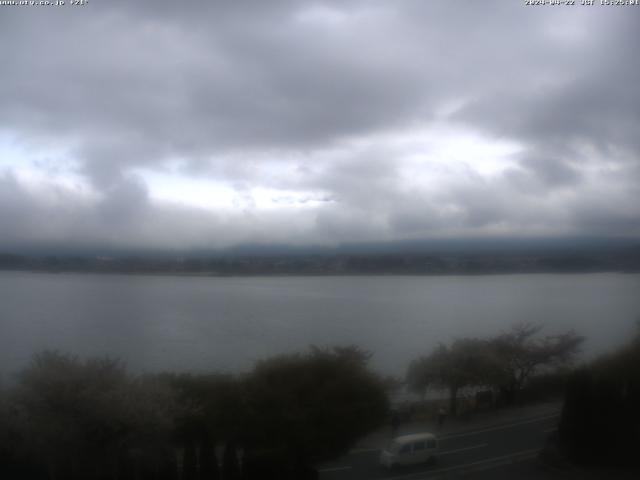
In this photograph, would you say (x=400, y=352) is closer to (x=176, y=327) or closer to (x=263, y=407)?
(x=263, y=407)

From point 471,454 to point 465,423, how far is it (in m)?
0.64

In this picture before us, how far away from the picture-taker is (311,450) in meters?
5.81

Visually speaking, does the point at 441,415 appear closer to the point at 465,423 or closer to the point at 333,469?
the point at 465,423

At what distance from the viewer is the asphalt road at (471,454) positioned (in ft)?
16.7

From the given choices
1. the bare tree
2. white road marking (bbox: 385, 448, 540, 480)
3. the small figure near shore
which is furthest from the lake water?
white road marking (bbox: 385, 448, 540, 480)

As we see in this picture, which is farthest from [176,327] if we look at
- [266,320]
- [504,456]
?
[504,456]

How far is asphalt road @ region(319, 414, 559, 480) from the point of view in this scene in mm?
5090

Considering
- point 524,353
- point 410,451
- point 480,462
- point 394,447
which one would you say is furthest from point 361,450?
point 524,353

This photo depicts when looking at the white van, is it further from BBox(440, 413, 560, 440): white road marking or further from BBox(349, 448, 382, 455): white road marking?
BBox(440, 413, 560, 440): white road marking

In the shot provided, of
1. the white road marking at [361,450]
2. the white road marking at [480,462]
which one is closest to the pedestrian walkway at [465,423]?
the white road marking at [361,450]

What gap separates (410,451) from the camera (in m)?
5.24

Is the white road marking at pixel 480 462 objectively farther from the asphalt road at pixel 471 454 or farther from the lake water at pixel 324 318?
the lake water at pixel 324 318

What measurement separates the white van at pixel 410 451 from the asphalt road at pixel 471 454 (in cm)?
8

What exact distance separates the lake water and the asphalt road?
1607mm
